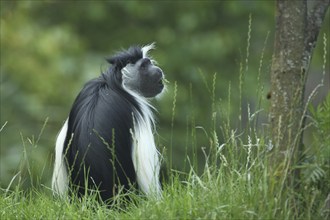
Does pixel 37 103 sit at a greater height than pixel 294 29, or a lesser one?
lesser

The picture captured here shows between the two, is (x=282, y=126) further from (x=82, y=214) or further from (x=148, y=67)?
(x=148, y=67)

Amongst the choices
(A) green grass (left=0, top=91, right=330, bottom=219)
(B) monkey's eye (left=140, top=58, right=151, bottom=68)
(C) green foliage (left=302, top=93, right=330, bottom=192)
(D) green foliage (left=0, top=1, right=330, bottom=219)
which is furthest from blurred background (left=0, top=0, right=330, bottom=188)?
(C) green foliage (left=302, top=93, right=330, bottom=192)

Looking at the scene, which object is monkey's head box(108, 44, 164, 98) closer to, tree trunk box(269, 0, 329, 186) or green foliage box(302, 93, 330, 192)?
tree trunk box(269, 0, 329, 186)

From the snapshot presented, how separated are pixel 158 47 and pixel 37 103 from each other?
2081 millimetres

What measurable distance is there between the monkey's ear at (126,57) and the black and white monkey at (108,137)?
0.03 ft

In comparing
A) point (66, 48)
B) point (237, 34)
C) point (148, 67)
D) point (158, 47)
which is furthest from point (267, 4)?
point (148, 67)

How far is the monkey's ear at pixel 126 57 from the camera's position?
274 inches

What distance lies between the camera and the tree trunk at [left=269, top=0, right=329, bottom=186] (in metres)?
5.05

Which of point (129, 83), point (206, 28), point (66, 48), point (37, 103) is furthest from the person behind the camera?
point (206, 28)

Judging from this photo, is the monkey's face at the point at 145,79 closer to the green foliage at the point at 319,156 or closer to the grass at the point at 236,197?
the grass at the point at 236,197

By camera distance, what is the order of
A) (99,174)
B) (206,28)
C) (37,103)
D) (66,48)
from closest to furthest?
(99,174)
(37,103)
(66,48)
(206,28)

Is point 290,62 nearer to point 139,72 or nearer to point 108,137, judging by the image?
point 108,137

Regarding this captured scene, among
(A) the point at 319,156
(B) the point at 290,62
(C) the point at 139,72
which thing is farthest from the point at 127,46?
(A) the point at 319,156

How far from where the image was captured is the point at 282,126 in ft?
16.7
